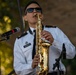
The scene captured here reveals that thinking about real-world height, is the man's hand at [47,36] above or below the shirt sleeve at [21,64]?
above

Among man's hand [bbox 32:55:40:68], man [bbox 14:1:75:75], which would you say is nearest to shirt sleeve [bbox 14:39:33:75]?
man [bbox 14:1:75:75]

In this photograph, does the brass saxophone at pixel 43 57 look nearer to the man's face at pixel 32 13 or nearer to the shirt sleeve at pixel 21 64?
the shirt sleeve at pixel 21 64

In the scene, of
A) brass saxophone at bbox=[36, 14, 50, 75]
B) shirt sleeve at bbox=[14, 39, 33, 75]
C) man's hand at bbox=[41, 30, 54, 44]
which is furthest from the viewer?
shirt sleeve at bbox=[14, 39, 33, 75]

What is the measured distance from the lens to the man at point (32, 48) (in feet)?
13.5

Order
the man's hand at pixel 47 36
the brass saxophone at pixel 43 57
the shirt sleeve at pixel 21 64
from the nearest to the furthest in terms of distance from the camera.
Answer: the man's hand at pixel 47 36 < the brass saxophone at pixel 43 57 < the shirt sleeve at pixel 21 64

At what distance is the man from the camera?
4.11 m

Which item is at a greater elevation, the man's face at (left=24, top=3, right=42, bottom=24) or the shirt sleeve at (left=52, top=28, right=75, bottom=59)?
the man's face at (left=24, top=3, right=42, bottom=24)

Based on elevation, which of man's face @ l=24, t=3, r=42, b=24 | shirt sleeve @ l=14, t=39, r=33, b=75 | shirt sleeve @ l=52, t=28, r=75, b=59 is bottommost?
shirt sleeve @ l=14, t=39, r=33, b=75

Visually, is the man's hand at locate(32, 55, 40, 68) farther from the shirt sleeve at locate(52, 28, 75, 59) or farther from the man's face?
the man's face

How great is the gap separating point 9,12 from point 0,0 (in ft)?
0.98

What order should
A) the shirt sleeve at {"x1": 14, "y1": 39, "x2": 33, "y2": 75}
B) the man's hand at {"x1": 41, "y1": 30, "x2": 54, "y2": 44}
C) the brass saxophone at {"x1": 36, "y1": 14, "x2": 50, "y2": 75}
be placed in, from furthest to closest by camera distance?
1. the shirt sleeve at {"x1": 14, "y1": 39, "x2": 33, "y2": 75}
2. the brass saxophone at {"x1": 36, "y1": 14, "x2": 50, "y2": 75}
3. the man's hand at {"x1": 41, "y1": 30, "x2": 54, "y2": 44}

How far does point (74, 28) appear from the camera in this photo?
10.3 m

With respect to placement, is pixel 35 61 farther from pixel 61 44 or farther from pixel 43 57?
pixel 61 44

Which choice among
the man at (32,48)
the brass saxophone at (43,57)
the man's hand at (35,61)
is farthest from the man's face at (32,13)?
the man's hand at (35,61)
